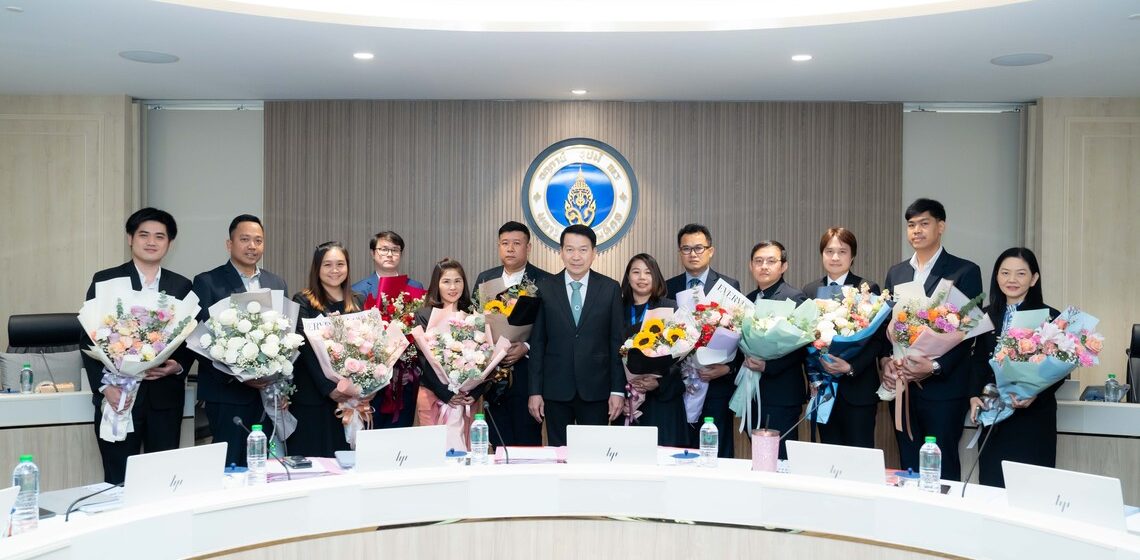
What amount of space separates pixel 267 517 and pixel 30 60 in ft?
14.7

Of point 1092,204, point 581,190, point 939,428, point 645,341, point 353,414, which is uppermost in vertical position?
point 581,190

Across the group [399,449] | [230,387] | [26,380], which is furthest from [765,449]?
[26,380]

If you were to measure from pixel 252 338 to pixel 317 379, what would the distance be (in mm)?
535

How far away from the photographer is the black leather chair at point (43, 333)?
244 inches

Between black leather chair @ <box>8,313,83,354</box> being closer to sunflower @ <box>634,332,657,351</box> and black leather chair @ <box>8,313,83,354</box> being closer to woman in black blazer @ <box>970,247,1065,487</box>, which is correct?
sunflower @ <box>634,332,657,351</box>

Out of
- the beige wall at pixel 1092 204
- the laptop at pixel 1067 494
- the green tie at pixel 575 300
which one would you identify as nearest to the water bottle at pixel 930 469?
the laptop at pixel 1067 494

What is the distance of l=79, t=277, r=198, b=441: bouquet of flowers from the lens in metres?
4.17

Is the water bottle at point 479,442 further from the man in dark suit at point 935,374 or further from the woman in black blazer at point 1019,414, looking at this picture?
the woman in black blazer at point 1019,414

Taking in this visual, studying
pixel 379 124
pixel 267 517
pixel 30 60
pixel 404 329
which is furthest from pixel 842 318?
pixel 30 60

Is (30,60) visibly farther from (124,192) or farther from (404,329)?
(404,329)

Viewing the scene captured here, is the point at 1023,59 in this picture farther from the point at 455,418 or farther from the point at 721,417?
the point at 455,418

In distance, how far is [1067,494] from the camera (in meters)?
2.73

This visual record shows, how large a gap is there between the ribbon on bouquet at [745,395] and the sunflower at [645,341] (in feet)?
1.97

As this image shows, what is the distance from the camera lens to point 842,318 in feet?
14.4
